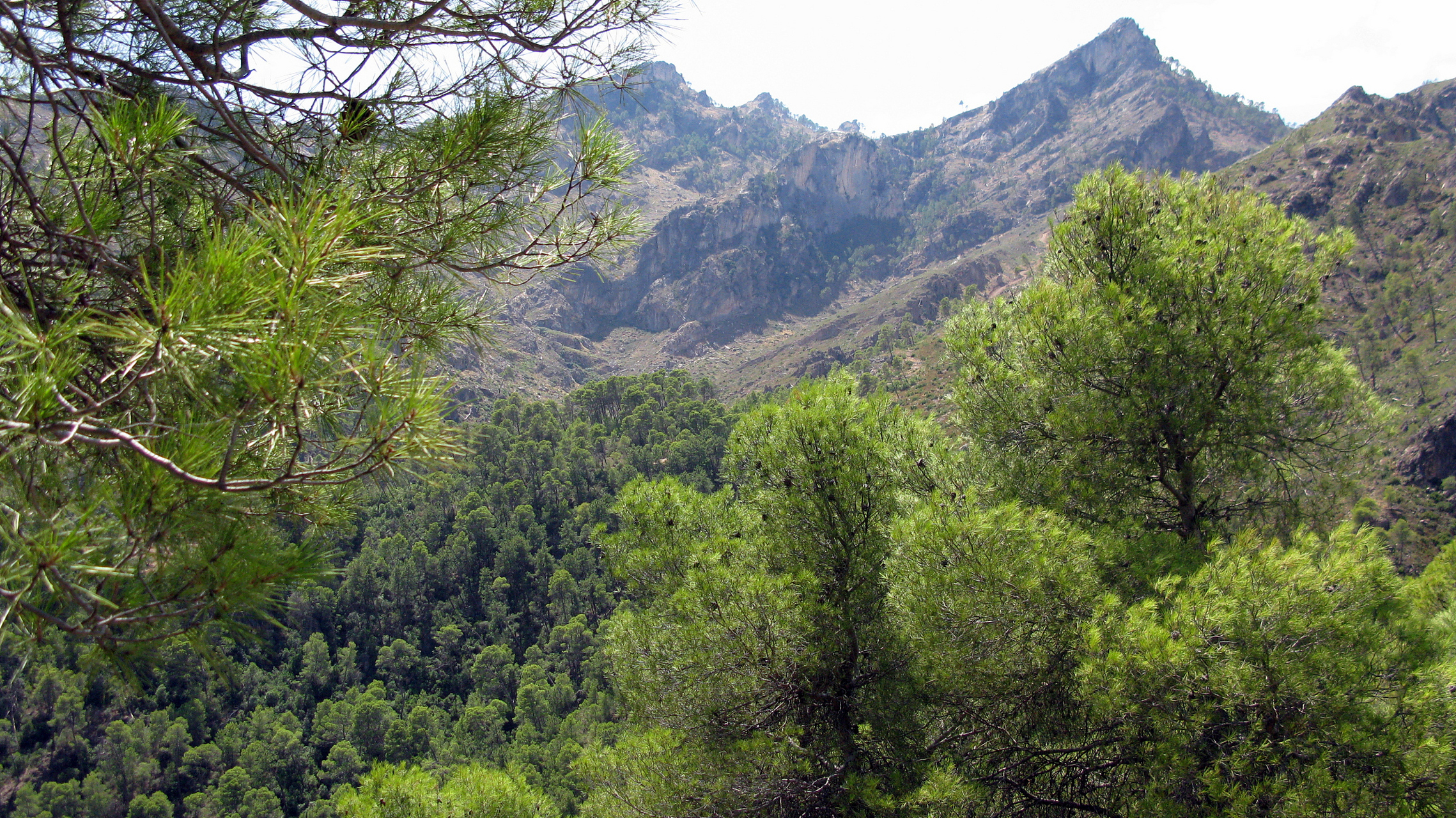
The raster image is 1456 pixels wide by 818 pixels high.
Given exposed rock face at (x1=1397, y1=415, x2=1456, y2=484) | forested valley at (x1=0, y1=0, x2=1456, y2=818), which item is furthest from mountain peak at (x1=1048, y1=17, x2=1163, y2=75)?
forested valley at (x1=0, y1=0, x2=1456, y2=818)

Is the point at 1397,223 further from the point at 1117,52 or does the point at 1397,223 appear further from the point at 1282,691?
the point at 1117,52

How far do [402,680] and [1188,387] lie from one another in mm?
39836

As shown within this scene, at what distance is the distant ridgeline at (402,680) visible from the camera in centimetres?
2736

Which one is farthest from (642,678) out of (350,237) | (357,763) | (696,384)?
(696,384)

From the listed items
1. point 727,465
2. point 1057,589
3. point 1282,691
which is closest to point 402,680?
point 727,465

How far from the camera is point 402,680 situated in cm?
3550

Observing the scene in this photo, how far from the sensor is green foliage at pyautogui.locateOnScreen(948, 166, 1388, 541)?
4.52 m

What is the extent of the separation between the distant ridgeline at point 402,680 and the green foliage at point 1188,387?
625 inches

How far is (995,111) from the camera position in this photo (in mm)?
163750

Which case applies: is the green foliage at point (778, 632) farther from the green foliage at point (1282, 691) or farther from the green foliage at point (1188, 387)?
the green foliage at point (1282, 691)

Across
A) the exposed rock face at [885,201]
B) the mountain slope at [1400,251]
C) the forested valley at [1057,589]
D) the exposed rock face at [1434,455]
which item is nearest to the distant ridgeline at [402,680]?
the forested valley at [1057,589]

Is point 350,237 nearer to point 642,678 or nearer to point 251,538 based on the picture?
point 251,538

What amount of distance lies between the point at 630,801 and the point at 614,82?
4.57m

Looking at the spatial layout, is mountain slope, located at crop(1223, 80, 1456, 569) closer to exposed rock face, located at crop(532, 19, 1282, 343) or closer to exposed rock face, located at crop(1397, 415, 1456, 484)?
exposed rock face, located at crop(1397, 415, 1456, 484)
